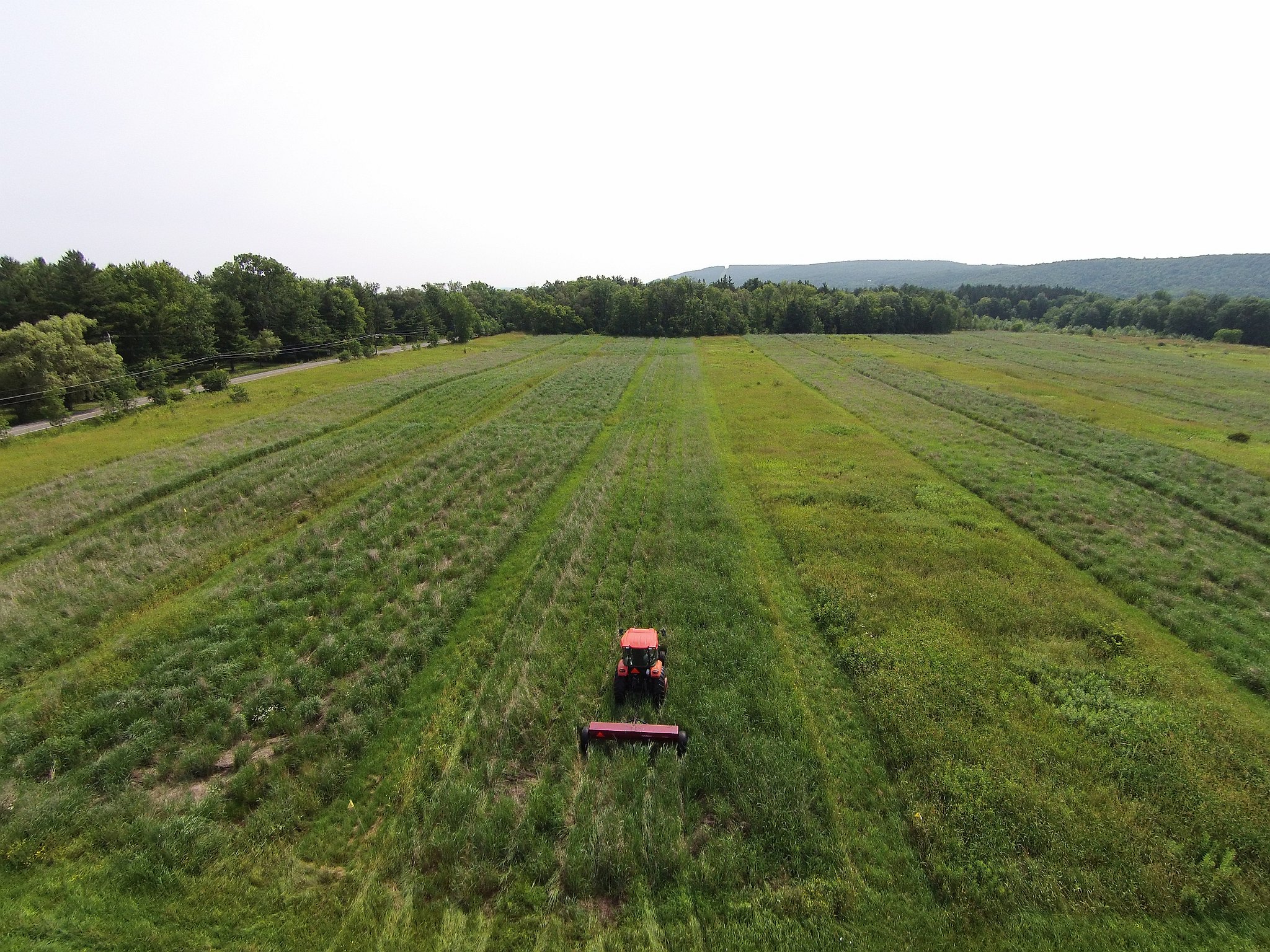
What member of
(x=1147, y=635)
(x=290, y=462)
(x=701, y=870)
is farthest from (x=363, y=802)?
(x=290, y=462)

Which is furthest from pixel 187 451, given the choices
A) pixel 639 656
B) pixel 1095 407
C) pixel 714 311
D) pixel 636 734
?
pixel 714 311

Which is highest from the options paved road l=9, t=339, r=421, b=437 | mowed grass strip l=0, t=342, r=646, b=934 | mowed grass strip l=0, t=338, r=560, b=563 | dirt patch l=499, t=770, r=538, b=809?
paved road l=9, t=339, r=421, b=437

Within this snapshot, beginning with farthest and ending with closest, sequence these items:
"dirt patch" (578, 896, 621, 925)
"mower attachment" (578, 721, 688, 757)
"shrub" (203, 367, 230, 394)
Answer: "shrub" (203, 367, 230, 394) → "mower attachment" (578, 721, 688, 757) → "dirt patch" (578, 896, 621, 925)

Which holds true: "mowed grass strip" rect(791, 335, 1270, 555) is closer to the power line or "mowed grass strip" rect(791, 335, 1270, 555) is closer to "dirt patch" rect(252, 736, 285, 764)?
"dirt patch" rect(252, 736, 285, 764)

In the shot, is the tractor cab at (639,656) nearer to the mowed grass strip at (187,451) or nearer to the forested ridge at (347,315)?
the mowed grass strip at (187,451)

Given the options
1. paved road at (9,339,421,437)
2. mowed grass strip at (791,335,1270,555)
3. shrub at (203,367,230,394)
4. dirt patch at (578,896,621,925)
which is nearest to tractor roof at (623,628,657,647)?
dirt patch at (578,896,621,925)

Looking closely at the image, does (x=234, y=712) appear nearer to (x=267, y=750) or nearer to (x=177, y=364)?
(x=267, y=750)

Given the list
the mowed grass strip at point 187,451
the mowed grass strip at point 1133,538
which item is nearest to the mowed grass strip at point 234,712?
the mowed grass strip at point 187,451
